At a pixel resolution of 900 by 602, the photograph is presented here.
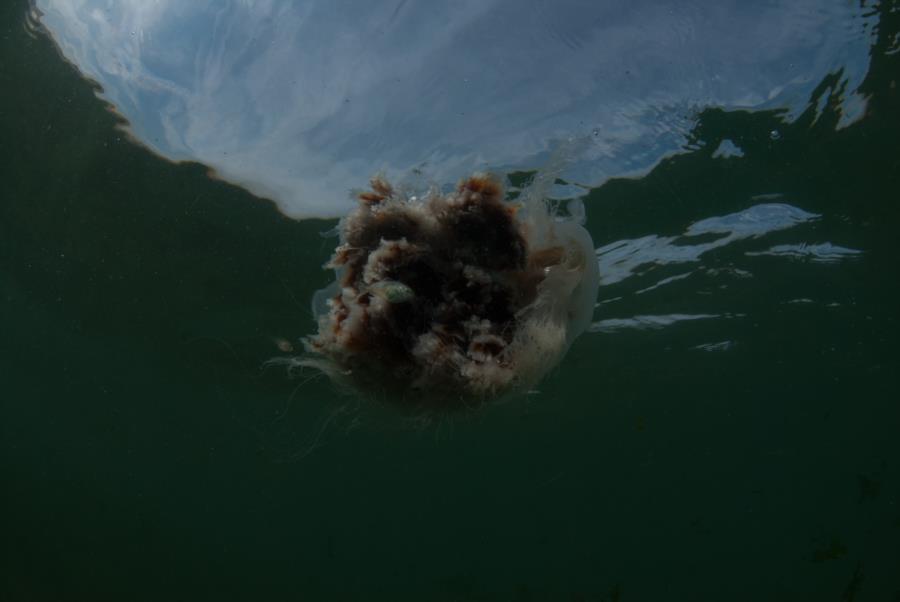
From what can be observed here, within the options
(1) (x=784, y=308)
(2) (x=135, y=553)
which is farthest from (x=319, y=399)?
(2) (x=135, y=553)

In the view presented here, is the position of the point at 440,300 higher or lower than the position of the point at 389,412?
higher

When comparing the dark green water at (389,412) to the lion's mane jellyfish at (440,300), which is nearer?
the lion's mane jellyfish at (440,300)

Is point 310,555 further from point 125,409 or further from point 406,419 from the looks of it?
point 406,419

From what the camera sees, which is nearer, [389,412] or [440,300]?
[440,300]
